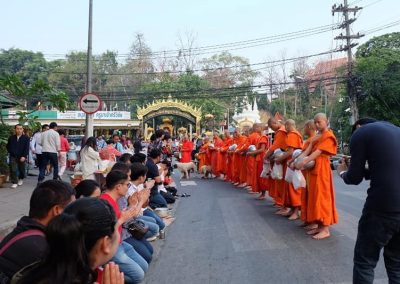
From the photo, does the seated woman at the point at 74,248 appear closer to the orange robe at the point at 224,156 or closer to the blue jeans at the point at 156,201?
the blue jeans at the point at 156,201

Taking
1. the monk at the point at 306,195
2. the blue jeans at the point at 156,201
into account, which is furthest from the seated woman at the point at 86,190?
the blue jeans at the point at 156,201

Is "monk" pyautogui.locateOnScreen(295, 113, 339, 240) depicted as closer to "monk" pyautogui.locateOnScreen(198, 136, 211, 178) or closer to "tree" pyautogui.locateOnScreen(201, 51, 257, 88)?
"monk" pyautogui.locateOnScreen(198, 136, 211, 178)

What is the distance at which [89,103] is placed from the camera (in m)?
13.9

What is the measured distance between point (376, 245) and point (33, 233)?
260 centimetres

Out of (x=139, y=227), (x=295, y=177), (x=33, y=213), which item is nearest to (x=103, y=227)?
(x=33, y=213)

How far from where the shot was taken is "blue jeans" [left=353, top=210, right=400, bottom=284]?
377cm

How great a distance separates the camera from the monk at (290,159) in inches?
321

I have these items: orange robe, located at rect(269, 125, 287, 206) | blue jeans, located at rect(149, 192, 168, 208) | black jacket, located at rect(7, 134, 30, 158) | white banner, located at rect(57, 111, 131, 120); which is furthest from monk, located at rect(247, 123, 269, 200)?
white banner, located at rect(57, 111, 131, 120)

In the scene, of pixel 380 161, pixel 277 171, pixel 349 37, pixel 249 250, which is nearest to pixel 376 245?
pixel 380 161

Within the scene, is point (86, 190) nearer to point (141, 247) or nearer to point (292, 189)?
point (141, 247)

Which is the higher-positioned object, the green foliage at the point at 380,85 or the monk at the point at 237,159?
the green foliage at the point at 380,85

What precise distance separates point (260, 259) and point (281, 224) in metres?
2.26

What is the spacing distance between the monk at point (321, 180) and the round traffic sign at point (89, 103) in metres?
8.44

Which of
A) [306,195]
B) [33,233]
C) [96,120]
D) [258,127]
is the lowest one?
[306,195]
